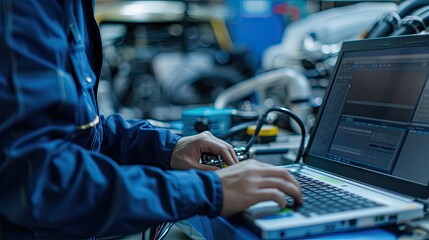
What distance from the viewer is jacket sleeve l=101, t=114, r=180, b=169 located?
872 millimetres

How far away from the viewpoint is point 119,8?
339cm

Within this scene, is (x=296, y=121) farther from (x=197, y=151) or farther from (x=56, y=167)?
(x=56, y=167)

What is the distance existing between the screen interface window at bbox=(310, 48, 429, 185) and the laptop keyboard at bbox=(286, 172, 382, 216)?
105 mm

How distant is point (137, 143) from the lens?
2.90 feet

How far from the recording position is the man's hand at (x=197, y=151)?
826 mm

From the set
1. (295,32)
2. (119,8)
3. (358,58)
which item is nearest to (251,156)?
(358,58)

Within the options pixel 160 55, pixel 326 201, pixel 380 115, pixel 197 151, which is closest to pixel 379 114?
pixel 380 115

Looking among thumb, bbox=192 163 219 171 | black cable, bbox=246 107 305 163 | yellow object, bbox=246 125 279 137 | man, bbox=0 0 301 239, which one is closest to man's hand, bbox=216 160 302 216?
man, bbox=0 0 301 239

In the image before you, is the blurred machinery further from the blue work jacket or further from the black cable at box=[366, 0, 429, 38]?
the blue work jacket

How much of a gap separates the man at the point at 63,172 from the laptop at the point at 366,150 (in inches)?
2.2

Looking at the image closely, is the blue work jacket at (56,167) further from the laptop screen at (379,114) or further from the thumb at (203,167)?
the laptop screen at (379,114)

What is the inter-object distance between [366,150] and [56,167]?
21.5 inches

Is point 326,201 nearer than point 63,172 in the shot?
No

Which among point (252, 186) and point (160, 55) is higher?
point (160, 55)
